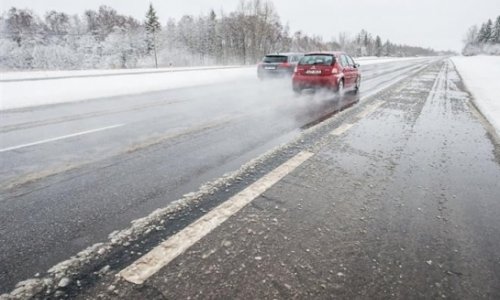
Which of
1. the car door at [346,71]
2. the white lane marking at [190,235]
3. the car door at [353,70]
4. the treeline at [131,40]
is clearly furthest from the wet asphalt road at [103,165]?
the treeline at [131,40]

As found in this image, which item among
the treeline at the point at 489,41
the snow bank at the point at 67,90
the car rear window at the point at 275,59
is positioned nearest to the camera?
the snow bank at the point at 67,90

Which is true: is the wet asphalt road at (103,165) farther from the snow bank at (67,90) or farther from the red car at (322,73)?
the red car at (322,73)

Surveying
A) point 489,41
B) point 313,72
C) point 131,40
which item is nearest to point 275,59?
point 313,72

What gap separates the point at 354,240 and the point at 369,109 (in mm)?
7249

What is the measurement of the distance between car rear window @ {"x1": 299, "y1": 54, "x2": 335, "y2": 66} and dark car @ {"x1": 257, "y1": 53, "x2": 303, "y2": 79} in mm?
5562

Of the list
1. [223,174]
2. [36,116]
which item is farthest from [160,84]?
[223,174]

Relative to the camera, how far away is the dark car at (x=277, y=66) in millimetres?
17922

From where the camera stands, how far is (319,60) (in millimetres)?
12086

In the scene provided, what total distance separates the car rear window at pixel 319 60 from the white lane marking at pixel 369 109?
2.55 meters

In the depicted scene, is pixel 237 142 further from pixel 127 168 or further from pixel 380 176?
pixel 380 176

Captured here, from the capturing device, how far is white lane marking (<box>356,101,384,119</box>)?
813 cm

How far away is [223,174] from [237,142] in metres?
1.58

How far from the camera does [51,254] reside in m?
2.33

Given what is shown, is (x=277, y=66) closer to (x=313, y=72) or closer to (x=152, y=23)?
(x=313, y=72)
